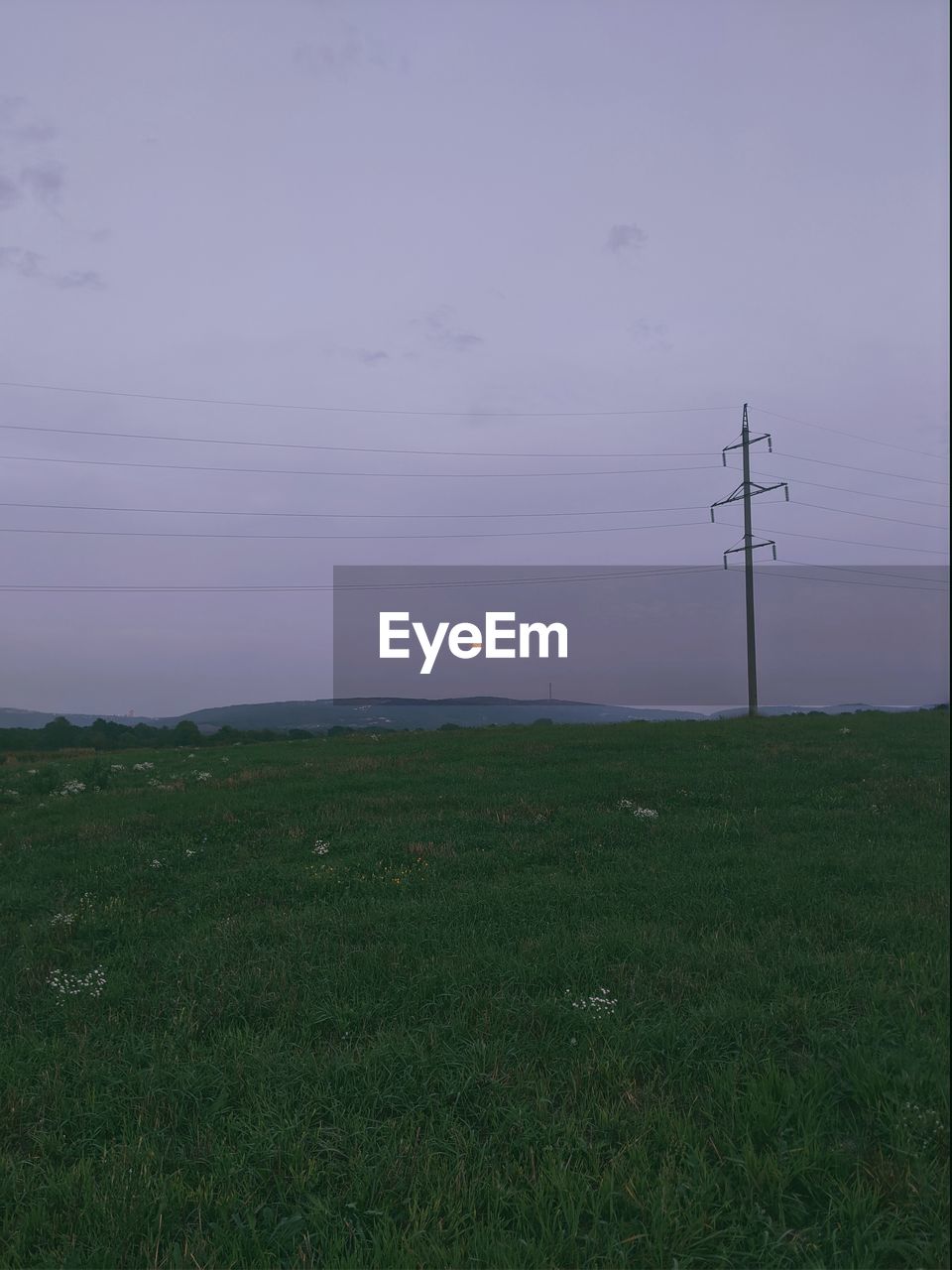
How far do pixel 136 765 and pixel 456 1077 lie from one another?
21298 millimetres

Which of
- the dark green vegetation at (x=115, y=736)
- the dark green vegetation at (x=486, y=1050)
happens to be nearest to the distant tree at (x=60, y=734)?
the dark green vegetation at (x=115, y=736)

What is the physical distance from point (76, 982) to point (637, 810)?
909cm

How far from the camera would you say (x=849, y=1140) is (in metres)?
4.21

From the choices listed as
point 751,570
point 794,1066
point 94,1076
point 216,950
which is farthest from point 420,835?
point 751,570

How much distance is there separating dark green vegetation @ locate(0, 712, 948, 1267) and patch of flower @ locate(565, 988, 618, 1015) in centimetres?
5

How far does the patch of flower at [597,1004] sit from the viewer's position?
18.9 ft

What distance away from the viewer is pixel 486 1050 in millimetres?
5336

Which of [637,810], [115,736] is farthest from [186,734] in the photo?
[637,810]

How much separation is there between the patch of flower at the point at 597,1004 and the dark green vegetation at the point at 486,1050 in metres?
0.05

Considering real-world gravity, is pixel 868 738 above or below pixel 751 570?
below

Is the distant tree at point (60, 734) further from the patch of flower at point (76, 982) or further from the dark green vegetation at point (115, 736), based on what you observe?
the patch of flower at point (76, 982)

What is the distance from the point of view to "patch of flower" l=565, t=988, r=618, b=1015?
5762 millimetres

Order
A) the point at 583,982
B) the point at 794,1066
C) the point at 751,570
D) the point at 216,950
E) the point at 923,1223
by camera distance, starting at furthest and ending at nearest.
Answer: the point at 751,570 → the point at 216,950 → the point at 583,982 → the point at 794,1066 → the point at 923,1223

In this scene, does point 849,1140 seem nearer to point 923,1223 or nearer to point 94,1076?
point 923,1223
